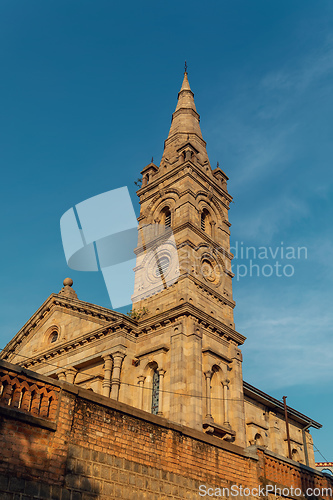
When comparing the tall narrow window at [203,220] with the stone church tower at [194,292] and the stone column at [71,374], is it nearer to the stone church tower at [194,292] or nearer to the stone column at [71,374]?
the stone church tower at [194,292]

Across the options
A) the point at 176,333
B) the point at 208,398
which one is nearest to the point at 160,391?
the point at 208,398

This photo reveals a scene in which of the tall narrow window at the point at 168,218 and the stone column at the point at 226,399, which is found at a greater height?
the tall narrow window at the point at 168,218

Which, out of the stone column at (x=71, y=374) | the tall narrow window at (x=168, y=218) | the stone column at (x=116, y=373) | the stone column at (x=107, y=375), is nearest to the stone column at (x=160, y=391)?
the stone column at (x=116, y=373)

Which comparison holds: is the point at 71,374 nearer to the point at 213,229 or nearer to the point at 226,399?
the point at 226,399

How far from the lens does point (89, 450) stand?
12.4 m

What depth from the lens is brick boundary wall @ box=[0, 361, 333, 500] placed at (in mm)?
10991

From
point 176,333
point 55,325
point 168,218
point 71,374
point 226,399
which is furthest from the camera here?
point 168,218

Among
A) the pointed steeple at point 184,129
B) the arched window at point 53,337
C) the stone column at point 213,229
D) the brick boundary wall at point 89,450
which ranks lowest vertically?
the brick boundary wall at point 89,450

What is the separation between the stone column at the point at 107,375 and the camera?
85.1 feet

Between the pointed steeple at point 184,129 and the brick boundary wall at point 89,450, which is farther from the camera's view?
the pointed steeple at point 184,129

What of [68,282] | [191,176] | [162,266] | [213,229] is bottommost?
[162,266]

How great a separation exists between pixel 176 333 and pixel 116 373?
3.77m

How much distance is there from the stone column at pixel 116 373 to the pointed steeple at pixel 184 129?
1559 centimetres

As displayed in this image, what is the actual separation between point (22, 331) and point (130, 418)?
22.6 metres
